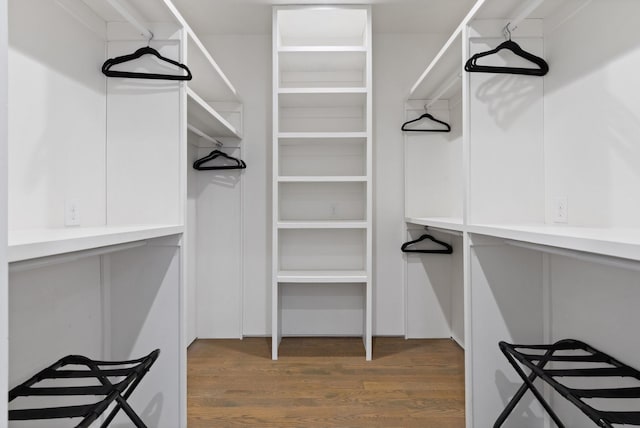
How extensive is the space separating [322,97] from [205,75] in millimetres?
791

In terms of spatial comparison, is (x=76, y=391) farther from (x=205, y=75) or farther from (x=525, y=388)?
(x=205, y=75)

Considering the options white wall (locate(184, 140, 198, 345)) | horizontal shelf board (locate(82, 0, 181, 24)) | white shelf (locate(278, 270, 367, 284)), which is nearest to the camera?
horizontal shelf board (locate(82, 0, 181, 24))

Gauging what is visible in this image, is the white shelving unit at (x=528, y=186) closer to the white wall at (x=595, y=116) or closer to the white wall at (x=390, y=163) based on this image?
the white wall at (x=595, y=116)

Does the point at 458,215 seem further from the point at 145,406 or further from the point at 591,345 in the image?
the point at 145,406

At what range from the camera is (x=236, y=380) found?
2.17 metres

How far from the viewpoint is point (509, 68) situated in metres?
1.55

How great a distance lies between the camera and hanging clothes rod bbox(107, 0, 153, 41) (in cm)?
134

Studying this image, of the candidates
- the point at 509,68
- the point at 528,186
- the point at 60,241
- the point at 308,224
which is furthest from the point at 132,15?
the point at 528,186

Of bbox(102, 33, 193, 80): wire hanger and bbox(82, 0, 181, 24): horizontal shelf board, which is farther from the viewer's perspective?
bbox(102, 33, 193, 80): wire hanger

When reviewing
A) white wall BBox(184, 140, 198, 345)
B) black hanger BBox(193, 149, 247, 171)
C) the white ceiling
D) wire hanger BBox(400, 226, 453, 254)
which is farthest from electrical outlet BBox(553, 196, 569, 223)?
white wall BBox(184, 140, 198, 345)

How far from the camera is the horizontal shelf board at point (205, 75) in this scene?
1.83 m

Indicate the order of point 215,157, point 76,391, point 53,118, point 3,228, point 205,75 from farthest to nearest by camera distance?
point 215,157 < point 205,75 < point 53,118 < point 76,391 < point 3,228

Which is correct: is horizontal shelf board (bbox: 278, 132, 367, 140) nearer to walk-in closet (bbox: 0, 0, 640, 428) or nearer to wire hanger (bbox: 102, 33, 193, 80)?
walk-in closet (bbox: 0, 0, 640, 428)

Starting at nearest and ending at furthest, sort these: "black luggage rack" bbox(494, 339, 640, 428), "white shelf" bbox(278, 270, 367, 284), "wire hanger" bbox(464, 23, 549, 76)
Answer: "black luggage rack" bbox(494, 339, 640, 428) → "wire hanger" bbox(464, 23, 549, 76) → "white shelf" bbox(278, 270, 367, 284)
